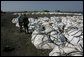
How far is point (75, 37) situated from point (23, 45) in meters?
2.89

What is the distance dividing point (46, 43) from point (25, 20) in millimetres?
3891

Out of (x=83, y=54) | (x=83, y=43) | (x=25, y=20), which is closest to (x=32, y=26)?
(x=25, y=20)

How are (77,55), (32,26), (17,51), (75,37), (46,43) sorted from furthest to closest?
1. (32,26)
2. (75,37)
3. (46,43)
4. (17,51)
5. (77,55)

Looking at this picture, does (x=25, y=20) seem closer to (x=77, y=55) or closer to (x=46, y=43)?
(x=46, y=43)

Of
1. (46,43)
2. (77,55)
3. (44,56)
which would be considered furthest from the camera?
(46,43)

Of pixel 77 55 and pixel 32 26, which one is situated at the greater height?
pixel 77 55

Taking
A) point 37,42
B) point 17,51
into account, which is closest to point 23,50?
point 17,51

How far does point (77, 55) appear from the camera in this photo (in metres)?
6.76

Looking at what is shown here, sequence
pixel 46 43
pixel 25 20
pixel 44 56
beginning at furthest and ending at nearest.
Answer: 1. pixel 25 20
2. pixel 46 43
3. pixel 44 56

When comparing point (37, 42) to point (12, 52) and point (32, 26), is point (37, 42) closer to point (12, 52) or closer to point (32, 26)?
point (12, 52)

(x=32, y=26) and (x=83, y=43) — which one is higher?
(x=83, y=43)

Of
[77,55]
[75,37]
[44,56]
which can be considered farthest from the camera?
[75,37]

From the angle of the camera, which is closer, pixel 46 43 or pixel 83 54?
pixel 83 54

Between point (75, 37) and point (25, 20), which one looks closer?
point (75, 37)
